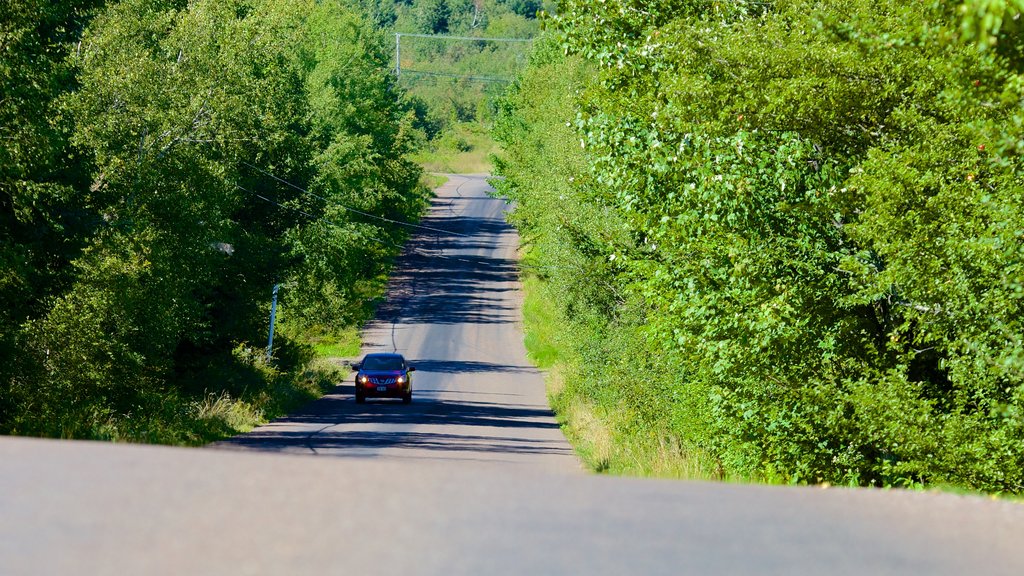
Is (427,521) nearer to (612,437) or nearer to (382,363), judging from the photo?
(612,437)

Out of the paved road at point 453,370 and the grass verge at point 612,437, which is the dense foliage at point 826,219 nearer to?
the grass verge at point 612,437

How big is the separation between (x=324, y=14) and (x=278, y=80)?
2931cm

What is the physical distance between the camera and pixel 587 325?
35.2 metres

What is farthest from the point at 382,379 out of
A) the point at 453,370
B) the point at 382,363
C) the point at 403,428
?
the point at 453,370

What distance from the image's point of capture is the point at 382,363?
1625 inches

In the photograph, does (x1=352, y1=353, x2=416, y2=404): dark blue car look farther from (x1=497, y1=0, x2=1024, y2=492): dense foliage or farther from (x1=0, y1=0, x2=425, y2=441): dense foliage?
(x1=497, y1=0, x2=1024, y2=492): dense foliage

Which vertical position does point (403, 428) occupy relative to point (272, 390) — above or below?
above

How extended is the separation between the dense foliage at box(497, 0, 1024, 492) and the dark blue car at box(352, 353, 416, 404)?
1976cm

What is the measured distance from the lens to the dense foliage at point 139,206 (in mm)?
20188

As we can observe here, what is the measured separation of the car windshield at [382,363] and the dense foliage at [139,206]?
325cm

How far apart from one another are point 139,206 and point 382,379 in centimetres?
1612

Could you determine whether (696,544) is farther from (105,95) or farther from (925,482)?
(105,95)

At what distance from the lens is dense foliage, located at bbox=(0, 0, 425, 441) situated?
20188mm

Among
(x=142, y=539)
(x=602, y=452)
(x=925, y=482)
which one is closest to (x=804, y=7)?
(x=925, y=482)
